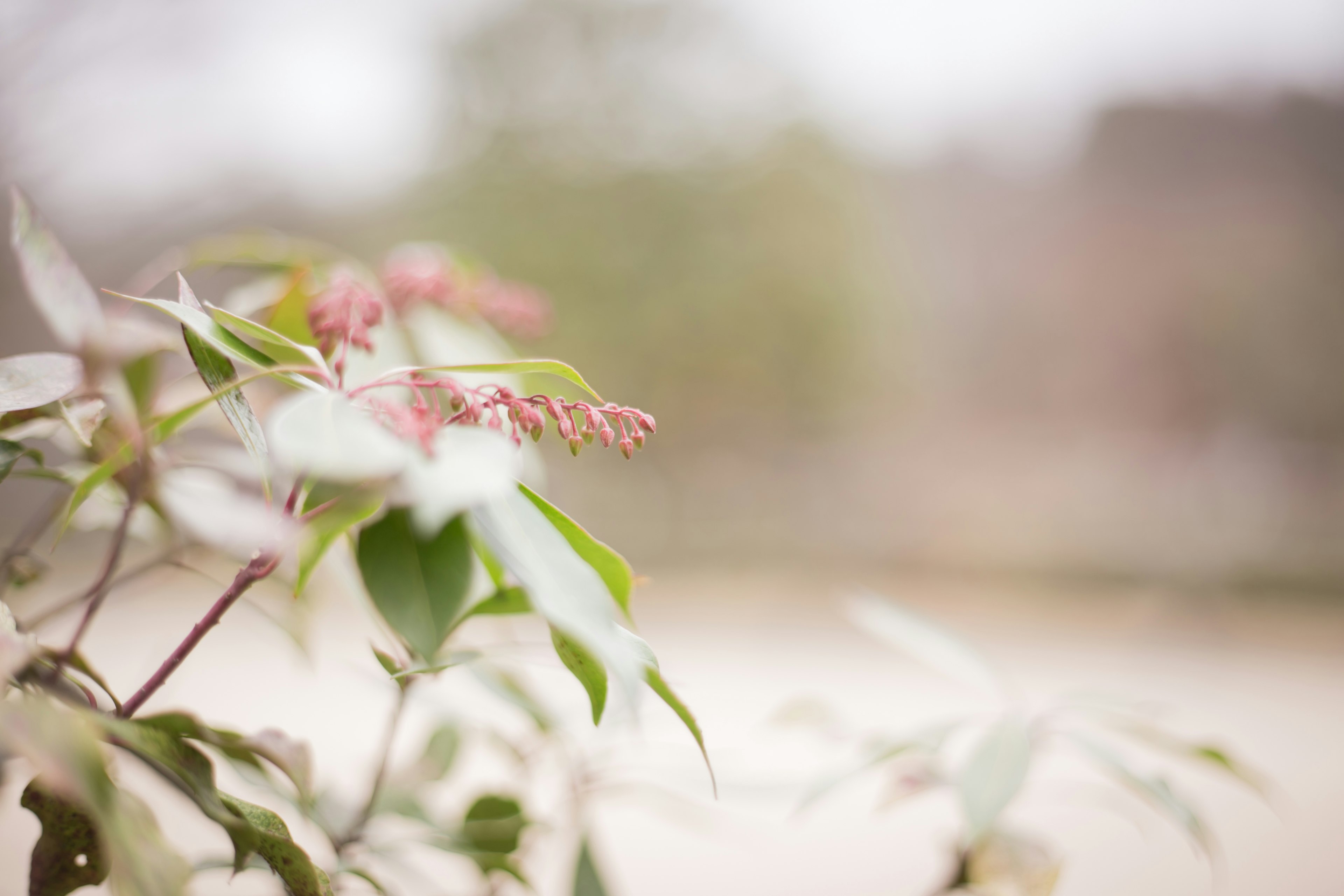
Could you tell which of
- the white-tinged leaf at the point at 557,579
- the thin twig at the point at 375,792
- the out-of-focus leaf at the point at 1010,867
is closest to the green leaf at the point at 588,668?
the white-tinged leaf at the point at 557,579

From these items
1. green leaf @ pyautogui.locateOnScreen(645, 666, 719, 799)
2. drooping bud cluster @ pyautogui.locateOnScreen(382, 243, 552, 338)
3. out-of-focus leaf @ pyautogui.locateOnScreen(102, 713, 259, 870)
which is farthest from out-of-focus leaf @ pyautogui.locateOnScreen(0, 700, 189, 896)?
drooping bud cluster @ pyautogui.locateOnScreen(382, 243, 552, 338)

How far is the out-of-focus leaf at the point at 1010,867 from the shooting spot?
0.32 metres

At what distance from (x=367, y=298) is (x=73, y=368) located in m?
0.09

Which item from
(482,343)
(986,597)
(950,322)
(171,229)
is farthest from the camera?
(950,322)

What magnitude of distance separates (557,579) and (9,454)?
20 cm

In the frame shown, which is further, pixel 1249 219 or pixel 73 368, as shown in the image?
pixel 1249 219

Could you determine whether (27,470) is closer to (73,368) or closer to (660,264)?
(73,368)

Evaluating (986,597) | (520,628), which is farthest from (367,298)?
(986,597)

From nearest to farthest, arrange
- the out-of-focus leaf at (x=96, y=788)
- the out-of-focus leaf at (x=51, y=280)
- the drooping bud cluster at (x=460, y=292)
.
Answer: the out-of-focus leaf at (x=96, y=788) → the out-of-focus leaf at (x=51, y=280) → the drooping bud cluster at (x=460, y=292)

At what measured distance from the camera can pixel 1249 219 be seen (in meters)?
4.99

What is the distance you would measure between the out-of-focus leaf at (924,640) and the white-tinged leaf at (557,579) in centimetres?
24

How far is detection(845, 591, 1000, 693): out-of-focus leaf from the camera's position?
0.40 meters

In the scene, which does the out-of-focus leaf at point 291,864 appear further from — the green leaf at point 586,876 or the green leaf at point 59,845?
the green leaf at point 586,876

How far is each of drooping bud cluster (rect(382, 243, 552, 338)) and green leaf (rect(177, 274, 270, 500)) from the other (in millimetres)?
152
